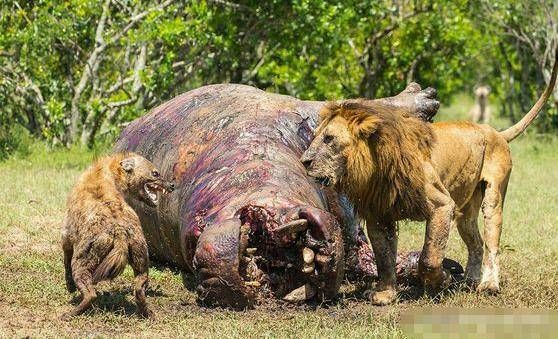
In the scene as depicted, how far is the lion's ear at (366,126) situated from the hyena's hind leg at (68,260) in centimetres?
212

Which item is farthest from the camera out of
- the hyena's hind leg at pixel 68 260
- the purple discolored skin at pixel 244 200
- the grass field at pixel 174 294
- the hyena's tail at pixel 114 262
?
the hyena's hind leg at pixel 68 260

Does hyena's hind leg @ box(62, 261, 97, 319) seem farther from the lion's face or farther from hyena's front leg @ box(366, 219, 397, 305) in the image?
hyena's front leg @ box(366, 219, 397, 305)

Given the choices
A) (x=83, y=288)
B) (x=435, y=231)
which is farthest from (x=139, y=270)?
(x=435, y=231)

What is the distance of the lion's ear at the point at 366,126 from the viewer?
7.68m

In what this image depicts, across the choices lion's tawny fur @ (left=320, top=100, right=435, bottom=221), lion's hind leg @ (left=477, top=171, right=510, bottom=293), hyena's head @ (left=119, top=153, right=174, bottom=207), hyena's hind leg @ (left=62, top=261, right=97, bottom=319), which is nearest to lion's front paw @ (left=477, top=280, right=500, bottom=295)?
lion's hind leg @ (left=477, top=171, right=510, bottom=293)

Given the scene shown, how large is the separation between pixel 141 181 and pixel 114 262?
1003 millimetres

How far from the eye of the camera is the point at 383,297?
8117mm

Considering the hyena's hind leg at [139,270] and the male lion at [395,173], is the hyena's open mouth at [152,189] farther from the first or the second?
the male lion at [395,173]

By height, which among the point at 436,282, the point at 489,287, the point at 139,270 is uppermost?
the point at 139,270

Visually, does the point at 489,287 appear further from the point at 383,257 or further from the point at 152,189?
the point at 152,189

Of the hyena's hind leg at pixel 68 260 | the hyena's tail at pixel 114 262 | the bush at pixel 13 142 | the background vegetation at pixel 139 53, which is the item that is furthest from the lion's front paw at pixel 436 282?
the bush at pixel 13 142

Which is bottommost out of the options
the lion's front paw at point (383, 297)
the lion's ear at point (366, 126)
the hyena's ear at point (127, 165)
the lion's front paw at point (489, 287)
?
the lion's front paw at point (489, 287)

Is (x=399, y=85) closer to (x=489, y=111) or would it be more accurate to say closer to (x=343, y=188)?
(x=489, y=111)

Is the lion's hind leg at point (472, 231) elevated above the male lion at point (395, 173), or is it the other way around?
the male lion at point (395, 173)
